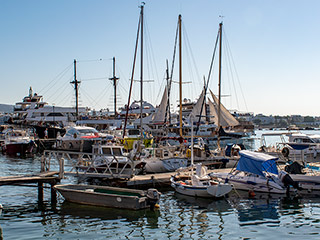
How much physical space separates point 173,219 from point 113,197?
3139mm

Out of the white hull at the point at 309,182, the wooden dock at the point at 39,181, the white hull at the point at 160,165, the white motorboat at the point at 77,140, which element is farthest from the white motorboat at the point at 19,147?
the white hull at the point at 309,182

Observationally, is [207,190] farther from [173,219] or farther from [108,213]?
[108,213]

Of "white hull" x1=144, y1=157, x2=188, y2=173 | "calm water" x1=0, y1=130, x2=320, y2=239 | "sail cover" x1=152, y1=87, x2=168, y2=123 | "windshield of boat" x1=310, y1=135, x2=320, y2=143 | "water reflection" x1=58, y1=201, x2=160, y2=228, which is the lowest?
"calm water" x1=0, y1=130, x2=320, y2=239

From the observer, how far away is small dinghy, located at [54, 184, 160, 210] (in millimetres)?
17484

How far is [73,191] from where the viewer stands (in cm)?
1880

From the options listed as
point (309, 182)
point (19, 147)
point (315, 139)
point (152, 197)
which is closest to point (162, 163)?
point (152, 197)

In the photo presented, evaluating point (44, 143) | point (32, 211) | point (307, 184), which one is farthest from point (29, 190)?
→ point (44, 143)

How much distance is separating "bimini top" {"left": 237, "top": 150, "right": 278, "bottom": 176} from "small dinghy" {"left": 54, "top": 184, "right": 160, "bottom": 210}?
24.2 ft

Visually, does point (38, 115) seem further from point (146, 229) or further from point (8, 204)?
point (146, 229)

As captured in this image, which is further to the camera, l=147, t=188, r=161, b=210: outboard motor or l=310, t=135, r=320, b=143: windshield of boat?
l=310, t=135, r=320, b=143: windshield of boat

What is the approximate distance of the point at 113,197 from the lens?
17.7m

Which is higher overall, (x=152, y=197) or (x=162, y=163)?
(x=162, y=163)

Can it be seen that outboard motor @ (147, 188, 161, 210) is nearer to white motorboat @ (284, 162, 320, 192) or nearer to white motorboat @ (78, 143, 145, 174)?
white motorboat @ (78, 143, 145, 174)

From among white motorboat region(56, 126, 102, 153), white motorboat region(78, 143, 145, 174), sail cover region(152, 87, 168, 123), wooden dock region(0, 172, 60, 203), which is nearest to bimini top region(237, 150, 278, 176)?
white motorboat region(78, 143, 145, 174)
